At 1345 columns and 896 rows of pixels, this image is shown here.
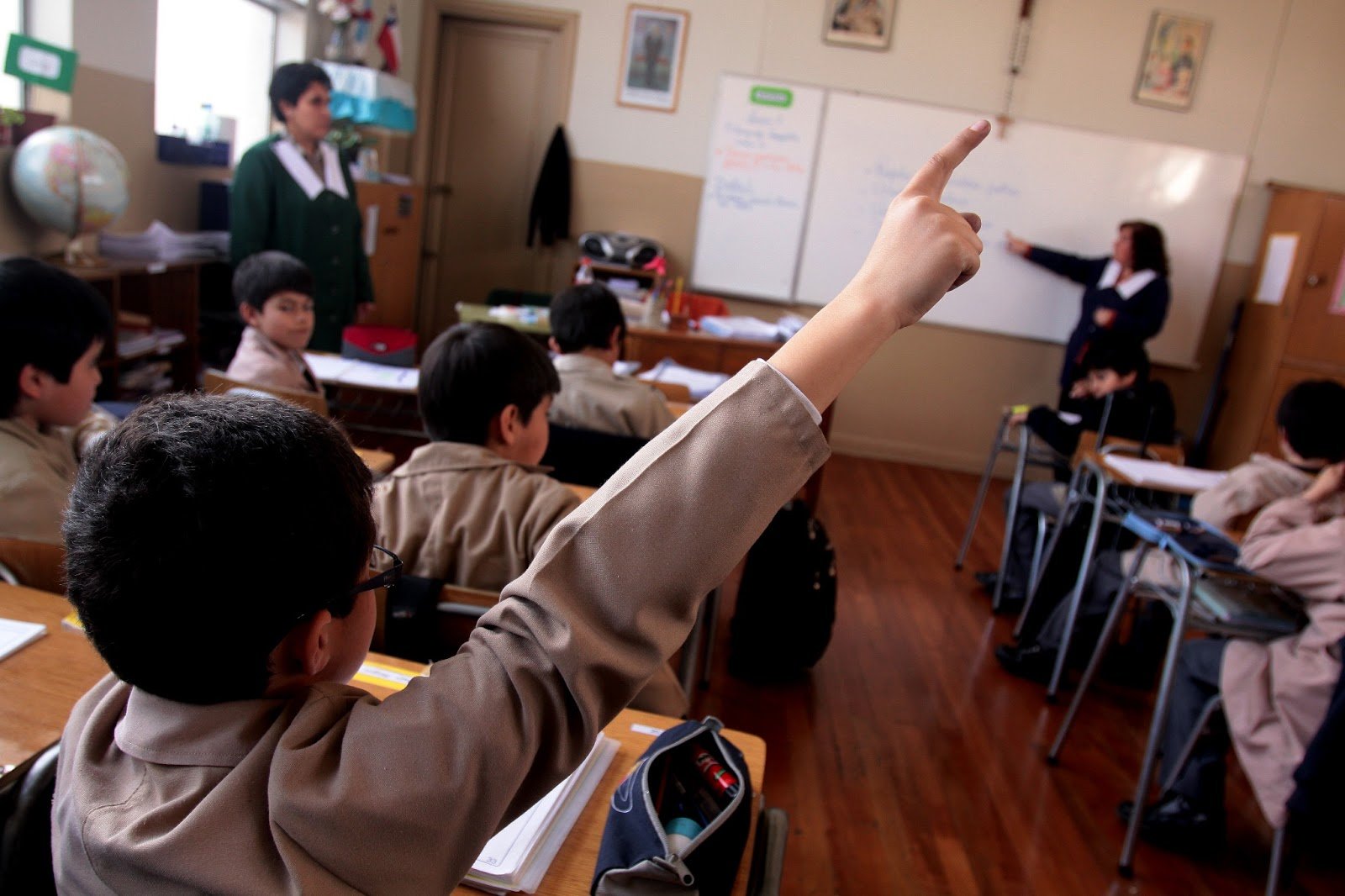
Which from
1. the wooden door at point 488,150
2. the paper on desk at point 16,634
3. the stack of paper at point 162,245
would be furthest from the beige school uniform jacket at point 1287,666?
the wooden door at point 488,150

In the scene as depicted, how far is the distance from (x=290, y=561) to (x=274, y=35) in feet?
14.9

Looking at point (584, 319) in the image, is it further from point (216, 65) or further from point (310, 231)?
point (216, 65)

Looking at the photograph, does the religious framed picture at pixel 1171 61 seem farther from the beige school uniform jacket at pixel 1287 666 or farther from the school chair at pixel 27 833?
the school chair at pixel 27 833

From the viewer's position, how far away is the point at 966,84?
5.20 m

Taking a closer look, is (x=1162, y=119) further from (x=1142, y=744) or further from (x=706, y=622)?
(x=706, y=622)

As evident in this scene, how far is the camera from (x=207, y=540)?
0.52 m

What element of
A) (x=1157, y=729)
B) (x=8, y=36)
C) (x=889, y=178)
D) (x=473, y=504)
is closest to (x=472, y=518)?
(x=473, y=504)

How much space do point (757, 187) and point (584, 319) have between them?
3.10m

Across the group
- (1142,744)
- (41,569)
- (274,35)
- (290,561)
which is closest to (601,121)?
(274,35)

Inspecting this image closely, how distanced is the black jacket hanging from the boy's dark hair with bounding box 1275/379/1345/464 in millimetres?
4010

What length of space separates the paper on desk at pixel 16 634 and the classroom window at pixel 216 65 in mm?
2899

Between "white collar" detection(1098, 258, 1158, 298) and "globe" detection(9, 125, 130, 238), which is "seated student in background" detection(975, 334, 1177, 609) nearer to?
"white collar" detection(1098, 258, 1158, 298)

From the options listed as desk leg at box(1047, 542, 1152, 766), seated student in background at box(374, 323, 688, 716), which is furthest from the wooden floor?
seated student in background at box(374, 323, 688, 716)

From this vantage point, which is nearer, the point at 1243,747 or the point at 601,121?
the point at 1243,747
